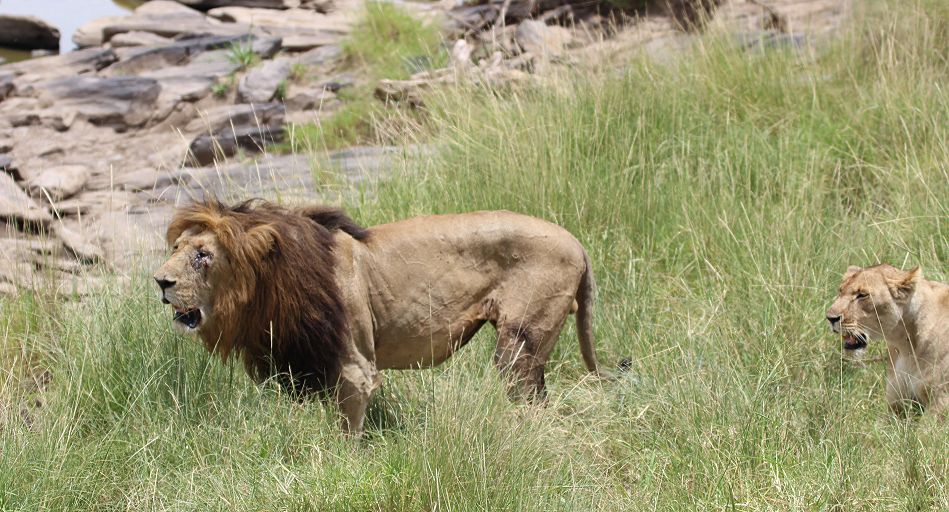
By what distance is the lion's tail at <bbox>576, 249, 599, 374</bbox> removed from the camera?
5.57 meters

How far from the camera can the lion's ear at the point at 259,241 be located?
4785 mm

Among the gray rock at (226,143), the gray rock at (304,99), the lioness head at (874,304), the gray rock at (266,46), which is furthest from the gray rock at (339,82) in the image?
the lioness head at (874,304)

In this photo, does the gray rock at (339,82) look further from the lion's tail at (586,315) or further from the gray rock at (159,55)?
the lion's tail at (586,315)

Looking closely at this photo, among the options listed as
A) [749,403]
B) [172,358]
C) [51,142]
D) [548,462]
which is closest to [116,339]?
[172,358]

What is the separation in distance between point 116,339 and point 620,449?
219 centimetres

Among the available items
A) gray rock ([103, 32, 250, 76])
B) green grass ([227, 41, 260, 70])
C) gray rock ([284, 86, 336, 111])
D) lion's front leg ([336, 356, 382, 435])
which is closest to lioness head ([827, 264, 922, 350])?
lion's front leg ([336, 356, 382, 435])

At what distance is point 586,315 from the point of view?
18.5ft

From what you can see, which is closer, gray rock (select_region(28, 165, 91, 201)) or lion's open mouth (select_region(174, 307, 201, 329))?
lion's open mouth (select_region(174, 307, 201, 329))

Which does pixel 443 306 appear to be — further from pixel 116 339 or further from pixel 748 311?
pixel 748 311

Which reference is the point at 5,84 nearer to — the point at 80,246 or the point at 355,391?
the point at 80,246

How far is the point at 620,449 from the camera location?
521cm

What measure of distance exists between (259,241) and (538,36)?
27.1 feet

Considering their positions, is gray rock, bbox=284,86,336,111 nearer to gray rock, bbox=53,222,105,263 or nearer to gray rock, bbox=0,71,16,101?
gray rock, bbox=0,71,16,101

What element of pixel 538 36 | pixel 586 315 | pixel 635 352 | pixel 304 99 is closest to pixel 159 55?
pixel 304 99
